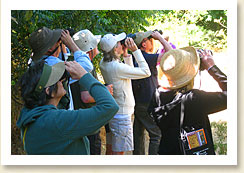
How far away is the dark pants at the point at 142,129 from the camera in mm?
3816

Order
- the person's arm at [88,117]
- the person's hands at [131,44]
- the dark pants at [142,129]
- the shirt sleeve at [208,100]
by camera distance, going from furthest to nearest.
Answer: the dark pants at [142,129]
the person's hands at [131,44]
the shirt sleeve at [208,100]
the person's arm at [88,117]


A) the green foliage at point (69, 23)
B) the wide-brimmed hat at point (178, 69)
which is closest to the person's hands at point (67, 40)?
the green foliage at point (69, 23)

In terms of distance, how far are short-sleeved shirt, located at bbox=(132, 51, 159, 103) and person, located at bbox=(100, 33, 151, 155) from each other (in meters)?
0.30

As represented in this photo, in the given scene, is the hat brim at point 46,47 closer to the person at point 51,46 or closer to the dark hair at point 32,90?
the person at point 51,46

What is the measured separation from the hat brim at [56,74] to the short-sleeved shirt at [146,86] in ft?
6.52

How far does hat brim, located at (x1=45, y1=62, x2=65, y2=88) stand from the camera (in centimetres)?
197

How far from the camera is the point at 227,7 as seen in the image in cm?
325

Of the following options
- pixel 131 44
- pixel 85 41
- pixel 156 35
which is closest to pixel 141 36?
pixel 156 35

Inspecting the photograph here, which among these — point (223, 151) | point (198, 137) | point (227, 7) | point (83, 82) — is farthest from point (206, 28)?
point (83, 82)

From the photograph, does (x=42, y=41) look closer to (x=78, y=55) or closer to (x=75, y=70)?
(x=78, y=55)

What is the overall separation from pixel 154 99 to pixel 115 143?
37.0 inches

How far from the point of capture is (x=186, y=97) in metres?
2.52

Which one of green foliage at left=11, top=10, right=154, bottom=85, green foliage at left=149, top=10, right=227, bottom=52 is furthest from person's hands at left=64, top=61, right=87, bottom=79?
green foliage at left=149, top=10, right=227, bottom=52
